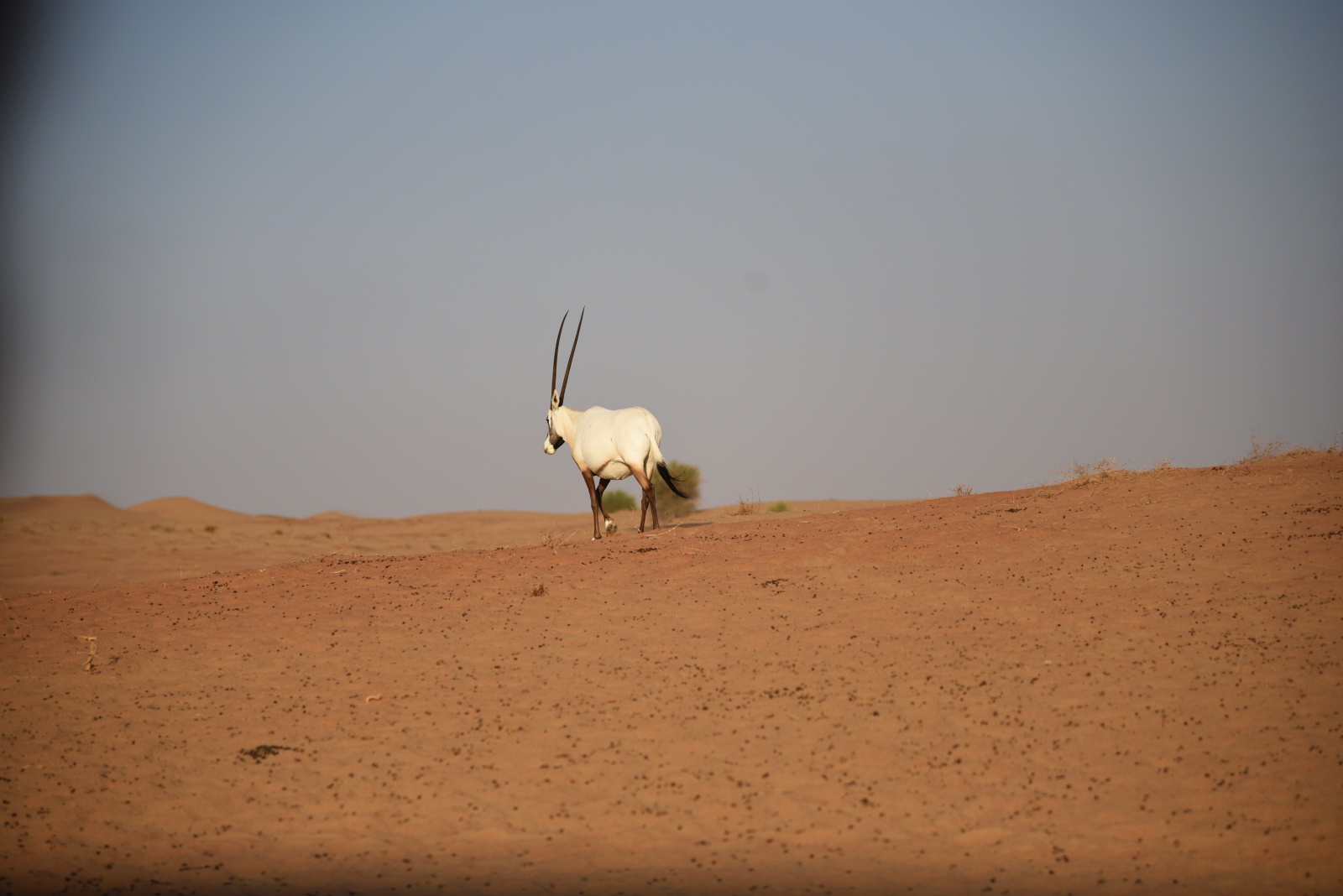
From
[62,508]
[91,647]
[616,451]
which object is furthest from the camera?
[62,508]

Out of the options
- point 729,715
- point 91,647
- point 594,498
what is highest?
point 594,498

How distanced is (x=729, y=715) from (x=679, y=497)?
73.0 feet

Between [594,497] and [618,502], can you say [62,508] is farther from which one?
[594,497]

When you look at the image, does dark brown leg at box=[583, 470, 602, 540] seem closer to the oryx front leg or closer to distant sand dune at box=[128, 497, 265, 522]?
the oryx front leg

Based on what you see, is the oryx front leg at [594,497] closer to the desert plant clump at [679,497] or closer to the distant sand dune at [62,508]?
the desert plant clump at [679,497]

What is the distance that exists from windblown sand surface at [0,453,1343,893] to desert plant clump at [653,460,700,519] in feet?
53.2

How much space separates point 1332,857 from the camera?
240 inches

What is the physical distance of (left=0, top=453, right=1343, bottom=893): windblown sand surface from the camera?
6.45m

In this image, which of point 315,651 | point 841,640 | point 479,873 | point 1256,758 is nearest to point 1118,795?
point 1256,758

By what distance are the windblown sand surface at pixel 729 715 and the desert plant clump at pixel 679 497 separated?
16206 millimetres

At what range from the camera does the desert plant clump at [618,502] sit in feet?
110

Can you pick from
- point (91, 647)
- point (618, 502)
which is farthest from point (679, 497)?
point (91, 647)

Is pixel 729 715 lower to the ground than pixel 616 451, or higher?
lower

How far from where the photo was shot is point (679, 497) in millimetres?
30812
